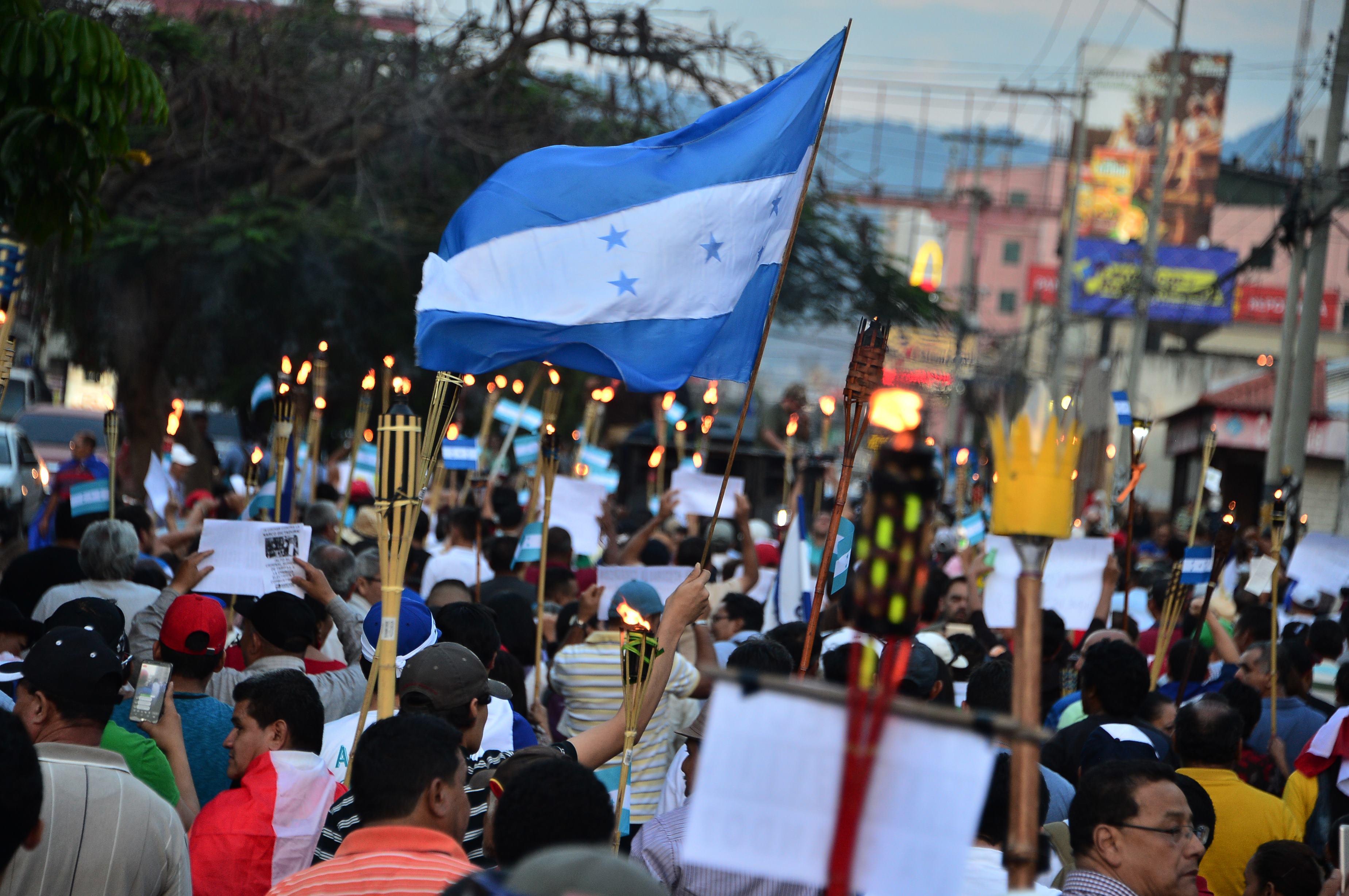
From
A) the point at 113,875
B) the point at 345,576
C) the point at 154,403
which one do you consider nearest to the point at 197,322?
the point at 154,403

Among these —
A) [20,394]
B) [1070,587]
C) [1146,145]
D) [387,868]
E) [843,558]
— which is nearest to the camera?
[387,868]

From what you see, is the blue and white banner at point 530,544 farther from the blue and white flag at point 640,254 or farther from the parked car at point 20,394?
the parked car at point 20,394

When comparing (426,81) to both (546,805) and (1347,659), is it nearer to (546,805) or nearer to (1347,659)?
(1347,659)

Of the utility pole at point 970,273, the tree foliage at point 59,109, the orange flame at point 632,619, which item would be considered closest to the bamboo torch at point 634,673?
the orange flame at point 632,619

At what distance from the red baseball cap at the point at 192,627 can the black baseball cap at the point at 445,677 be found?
80 cm

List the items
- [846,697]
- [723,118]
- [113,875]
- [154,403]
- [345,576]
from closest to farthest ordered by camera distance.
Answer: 1. [846,697]
2. [113,875]
3. [723,118]
4. [345,576]
5. [154,403]

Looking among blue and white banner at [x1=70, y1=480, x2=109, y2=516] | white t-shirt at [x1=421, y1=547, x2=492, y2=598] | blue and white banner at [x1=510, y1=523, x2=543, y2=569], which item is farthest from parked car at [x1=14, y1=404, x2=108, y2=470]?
blue and white banner at [x1=510, y1=523, x2=543, y2=569]

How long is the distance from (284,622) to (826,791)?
3.59 meters

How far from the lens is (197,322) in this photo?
20406mm

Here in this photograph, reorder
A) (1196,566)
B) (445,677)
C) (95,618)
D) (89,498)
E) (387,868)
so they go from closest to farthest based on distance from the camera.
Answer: (387,868), (445,677), (95,618), (1196,566), (89,498)

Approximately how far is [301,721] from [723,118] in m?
3.46

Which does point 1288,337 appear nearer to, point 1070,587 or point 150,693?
point 1070,587

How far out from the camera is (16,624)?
5.39 meters

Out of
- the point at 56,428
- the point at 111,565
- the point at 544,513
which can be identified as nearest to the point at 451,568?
the point at 544,513
